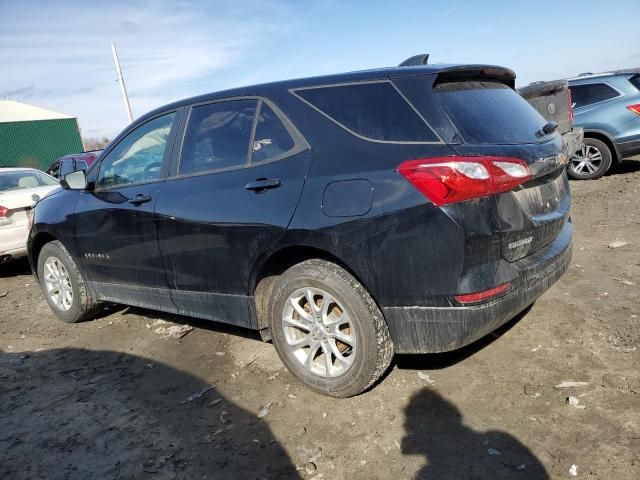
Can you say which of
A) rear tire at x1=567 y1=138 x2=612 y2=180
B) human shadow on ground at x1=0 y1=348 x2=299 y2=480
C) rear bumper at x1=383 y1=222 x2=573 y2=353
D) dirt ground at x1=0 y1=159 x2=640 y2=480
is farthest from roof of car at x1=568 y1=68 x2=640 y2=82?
human shadow on ground at x1=0 y1=348 x2=299 y2=480

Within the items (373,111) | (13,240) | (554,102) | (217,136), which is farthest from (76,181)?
(554,102)

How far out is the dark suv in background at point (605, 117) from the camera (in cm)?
816

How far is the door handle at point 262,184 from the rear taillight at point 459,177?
81 centimetres

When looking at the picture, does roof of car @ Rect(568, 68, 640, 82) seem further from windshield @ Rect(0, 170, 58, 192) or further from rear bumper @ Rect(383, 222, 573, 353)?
windshield @ Rect(0, 170, 58, 192)

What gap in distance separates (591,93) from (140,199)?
7.99 metres

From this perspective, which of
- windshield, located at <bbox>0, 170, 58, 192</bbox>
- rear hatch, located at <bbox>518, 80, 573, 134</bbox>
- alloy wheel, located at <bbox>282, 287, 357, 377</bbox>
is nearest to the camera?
alloy wheel, located at <bbox>282, 287, 357, 377</bbox>

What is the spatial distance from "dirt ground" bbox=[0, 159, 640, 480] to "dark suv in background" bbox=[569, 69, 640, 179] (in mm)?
4868

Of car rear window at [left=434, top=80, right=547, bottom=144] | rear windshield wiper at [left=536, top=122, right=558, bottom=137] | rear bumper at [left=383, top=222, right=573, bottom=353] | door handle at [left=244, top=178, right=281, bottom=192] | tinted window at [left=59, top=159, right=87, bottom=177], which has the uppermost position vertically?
tinted window at [left=59, top=159, right=87, bottom=177]

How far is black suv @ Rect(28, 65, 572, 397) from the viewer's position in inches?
98.1

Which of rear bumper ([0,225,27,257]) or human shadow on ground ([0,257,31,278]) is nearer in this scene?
rear bumper ([0,225,27,257])

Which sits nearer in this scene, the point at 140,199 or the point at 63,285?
the point at 140,199

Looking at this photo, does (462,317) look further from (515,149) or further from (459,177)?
(515,149)

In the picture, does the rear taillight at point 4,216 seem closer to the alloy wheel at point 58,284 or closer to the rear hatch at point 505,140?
the alloy wheel at point 58,284

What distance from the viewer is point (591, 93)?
8.62 meters
